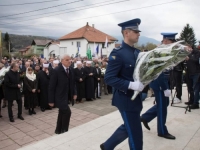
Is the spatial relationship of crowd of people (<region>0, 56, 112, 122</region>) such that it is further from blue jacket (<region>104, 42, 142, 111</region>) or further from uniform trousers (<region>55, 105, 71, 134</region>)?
blue jacket (<region>104, 42, 142, 111</region>)

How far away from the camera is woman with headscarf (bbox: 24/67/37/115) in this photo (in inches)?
257

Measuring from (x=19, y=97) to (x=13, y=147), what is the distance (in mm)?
2258

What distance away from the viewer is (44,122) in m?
5.64

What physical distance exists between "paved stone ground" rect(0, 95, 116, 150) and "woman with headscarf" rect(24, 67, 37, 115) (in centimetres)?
30

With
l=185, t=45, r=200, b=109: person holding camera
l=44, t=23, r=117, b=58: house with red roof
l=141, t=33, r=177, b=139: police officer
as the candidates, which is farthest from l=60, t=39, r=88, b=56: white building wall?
l=141, t=33, r=177, b=139: police officer

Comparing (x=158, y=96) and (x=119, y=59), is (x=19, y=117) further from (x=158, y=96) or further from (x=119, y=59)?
(x=119, y=59)

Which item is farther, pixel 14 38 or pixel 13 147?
pixel 14 38

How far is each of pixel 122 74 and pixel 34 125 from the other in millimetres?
3967

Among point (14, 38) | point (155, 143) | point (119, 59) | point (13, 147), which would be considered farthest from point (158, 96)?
point (14, 38)

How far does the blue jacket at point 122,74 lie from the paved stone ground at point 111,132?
117cm

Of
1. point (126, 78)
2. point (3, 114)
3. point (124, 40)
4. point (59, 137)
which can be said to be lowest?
point (3, 114)

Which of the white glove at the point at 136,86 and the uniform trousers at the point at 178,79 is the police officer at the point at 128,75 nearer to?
the white glove at the point at 136,86

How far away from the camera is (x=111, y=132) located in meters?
3.97

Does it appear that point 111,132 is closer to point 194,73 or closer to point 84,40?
point 194,73
